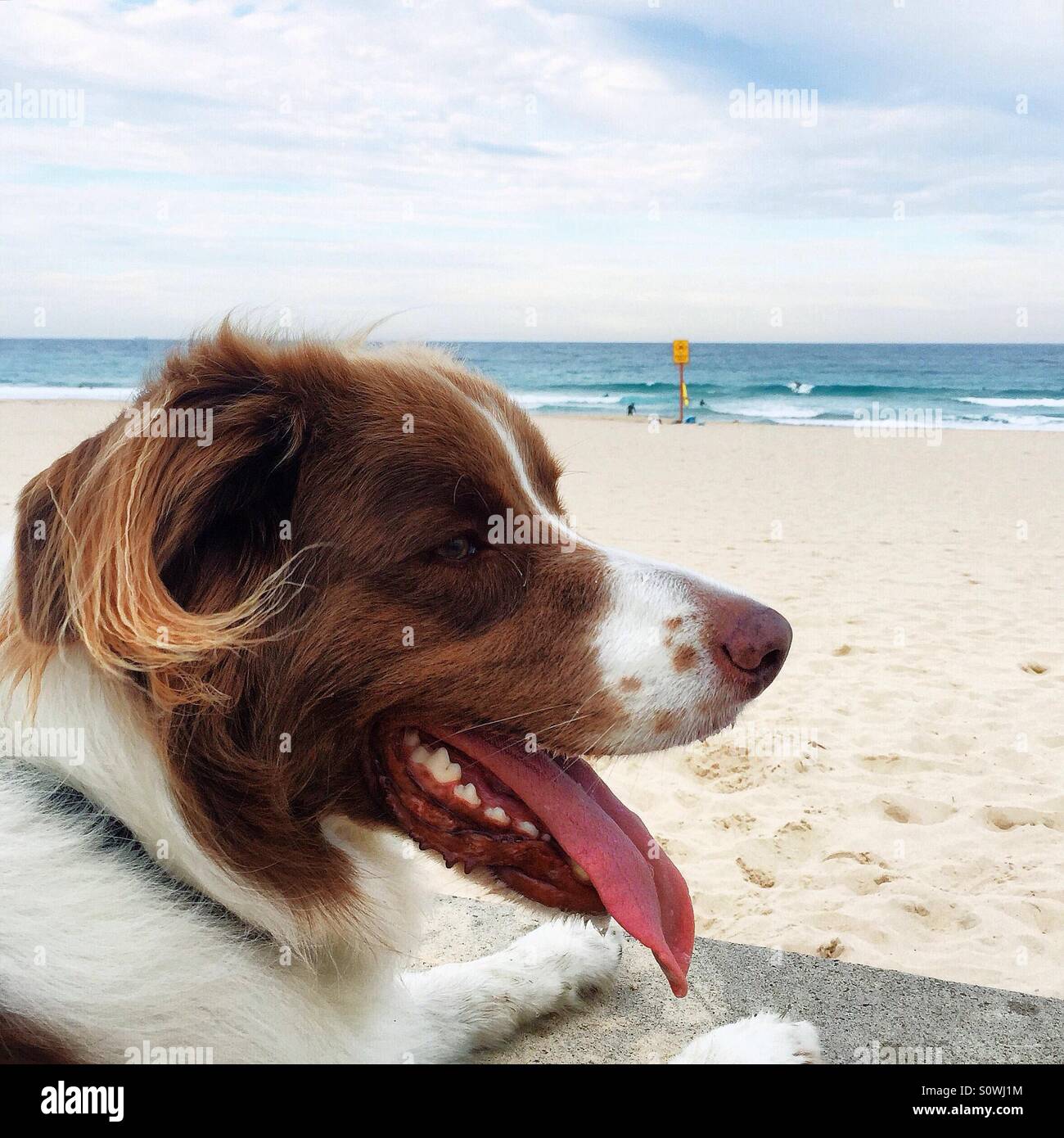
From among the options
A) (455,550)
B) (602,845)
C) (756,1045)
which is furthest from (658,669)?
(756,1045)

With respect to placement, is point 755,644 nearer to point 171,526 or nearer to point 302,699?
point 302,699

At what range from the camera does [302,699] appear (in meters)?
2.20

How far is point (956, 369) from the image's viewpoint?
192ft

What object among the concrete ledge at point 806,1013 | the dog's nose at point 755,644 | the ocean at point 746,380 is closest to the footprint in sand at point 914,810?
the concrete ledge at point 806,1013

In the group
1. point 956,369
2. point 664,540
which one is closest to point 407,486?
point 664,540

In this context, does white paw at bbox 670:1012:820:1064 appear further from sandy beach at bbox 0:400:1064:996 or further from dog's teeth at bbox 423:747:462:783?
dog's teeth at bbox 423:747:462:783

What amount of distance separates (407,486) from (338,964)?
110cm

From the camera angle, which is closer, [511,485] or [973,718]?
[511,485]

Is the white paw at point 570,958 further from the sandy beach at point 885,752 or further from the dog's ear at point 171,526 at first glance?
the dog's ear at point 171,526

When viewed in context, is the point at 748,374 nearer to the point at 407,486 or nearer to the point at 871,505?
the point at 871,505

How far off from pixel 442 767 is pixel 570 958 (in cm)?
125

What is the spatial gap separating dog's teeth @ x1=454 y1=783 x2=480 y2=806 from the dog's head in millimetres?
15

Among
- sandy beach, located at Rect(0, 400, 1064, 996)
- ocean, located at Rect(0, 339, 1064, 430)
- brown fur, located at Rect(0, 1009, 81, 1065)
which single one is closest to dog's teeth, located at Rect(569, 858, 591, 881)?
sandy beach, located at Rect(0, 400, 1064, 996)

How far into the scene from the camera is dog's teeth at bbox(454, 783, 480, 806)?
2.30 metres
